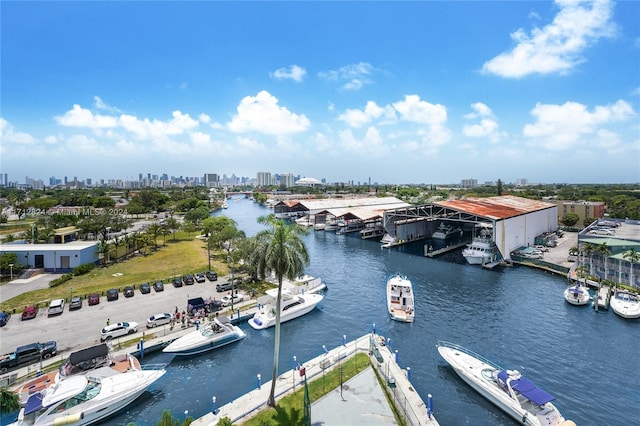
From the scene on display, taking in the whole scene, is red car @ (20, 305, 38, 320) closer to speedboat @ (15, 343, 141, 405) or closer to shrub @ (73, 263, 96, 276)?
speedboat @ (15, 343, 141, 405)

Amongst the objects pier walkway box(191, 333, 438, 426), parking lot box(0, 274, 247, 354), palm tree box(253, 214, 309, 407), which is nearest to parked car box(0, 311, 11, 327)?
parking lot box(0, 274, 247, 354)

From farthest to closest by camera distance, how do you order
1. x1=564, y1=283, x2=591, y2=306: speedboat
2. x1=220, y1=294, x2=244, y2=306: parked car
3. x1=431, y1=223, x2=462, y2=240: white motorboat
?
x1=431, y1=223, x2=462, y2=240: white motorboat → x1=564, y1=283, x2=591, y2=306: speedboat → x1=220, y1=294, x2=244, y2=306: parked car

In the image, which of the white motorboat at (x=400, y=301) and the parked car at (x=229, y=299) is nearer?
the white motorboat at (x=400, y=301)

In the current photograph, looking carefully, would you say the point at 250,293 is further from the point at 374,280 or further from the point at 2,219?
the point at 2,219

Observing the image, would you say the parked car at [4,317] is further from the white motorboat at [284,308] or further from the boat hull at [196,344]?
Result: the white motorboat at [284,308]

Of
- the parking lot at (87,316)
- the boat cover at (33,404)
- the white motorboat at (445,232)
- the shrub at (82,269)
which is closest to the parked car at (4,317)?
the parking lot at (87,316)
